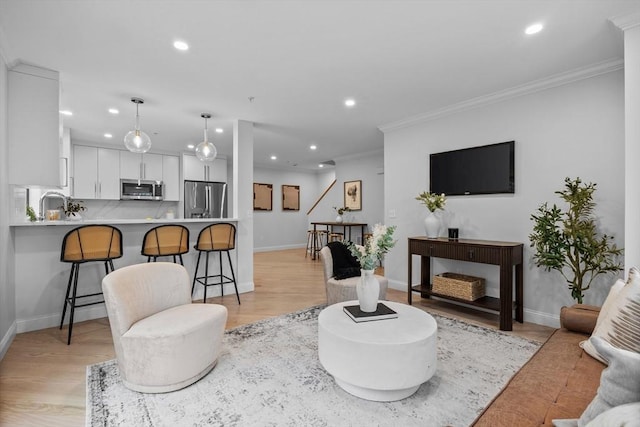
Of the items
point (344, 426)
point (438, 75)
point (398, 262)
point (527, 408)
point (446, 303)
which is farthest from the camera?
point (398, 262)

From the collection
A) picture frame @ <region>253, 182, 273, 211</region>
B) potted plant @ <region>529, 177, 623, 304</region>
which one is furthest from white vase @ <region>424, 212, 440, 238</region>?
picture frame @ <region>253, 182, 273, 211</region>

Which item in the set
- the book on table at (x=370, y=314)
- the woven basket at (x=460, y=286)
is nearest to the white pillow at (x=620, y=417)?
the book on table at (x=370, y=314)

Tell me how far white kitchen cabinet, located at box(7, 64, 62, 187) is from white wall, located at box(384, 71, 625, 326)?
4.17 m

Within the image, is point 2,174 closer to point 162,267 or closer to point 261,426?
point 162,267

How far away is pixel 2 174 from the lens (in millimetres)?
2619

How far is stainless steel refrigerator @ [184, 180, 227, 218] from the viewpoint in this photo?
6.74 meters

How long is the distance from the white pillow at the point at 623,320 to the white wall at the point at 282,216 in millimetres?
7782

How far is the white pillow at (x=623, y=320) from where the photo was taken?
136 centimetres

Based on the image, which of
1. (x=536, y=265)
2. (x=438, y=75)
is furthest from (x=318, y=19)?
(x=536, y=265)

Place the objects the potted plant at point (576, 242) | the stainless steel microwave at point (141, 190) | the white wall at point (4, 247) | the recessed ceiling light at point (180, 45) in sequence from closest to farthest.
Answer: the recessed ceiling light at point (180, 45)
the white wall at point (4, 247)
the potted plant at point (576, 242)
the stainless steel microwave at point (141, 190)

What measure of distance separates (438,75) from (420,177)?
1.59m

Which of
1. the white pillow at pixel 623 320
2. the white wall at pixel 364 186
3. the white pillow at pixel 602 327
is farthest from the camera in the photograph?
the white wall at pixel 364 186

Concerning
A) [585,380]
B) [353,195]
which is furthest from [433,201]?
[353,195]

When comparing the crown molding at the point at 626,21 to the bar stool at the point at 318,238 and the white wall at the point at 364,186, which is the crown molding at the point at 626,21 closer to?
the white wall at the point at 364,186
